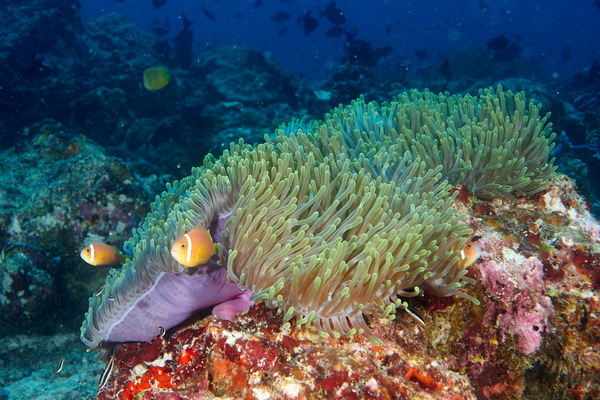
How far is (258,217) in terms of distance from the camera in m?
2.04

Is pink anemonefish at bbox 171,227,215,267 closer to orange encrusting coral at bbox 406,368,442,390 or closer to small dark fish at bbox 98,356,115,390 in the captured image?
Result: small dark fish at bbox 98,356,115,390

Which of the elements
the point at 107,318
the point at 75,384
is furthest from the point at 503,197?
the point at 75,384

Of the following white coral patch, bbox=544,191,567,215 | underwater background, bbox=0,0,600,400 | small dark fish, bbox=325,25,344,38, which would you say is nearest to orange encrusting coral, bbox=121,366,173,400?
underwater background, bbox=0,0,600,400

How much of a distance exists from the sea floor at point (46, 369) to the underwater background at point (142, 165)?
0.07ft

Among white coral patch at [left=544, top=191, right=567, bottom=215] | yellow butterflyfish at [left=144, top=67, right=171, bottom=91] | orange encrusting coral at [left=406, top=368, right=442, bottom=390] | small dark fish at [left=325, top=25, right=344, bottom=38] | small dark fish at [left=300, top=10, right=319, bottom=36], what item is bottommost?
orange encrusting coral at [left=406, top=368, right=442, bottom=390]

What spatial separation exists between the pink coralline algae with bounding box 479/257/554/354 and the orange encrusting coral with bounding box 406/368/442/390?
66 centimetres

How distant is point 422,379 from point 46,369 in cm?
503

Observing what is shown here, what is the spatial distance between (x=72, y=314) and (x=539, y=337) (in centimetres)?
578

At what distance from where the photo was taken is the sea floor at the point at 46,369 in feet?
13.0

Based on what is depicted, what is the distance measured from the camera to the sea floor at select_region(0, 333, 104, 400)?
3.97 meters

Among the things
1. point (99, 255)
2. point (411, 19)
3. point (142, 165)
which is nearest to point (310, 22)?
point (142, 165)

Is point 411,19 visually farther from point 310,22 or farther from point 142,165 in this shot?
point 142,165

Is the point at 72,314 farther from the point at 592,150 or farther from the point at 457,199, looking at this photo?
the point at 592,150

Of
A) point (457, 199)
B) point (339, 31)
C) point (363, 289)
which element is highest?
point (339, 31)
